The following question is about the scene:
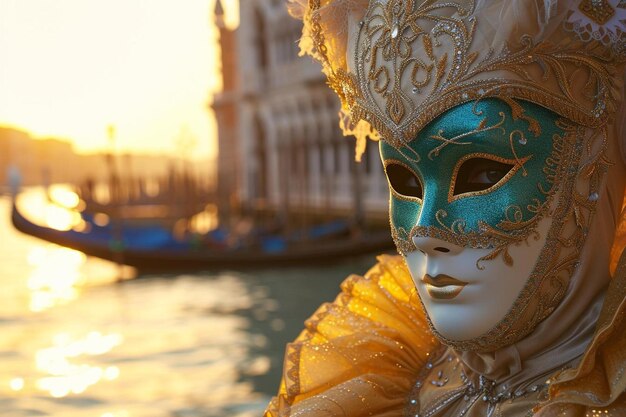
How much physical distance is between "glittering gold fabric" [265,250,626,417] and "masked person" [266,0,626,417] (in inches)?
1.8

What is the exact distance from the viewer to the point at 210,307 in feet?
23.0

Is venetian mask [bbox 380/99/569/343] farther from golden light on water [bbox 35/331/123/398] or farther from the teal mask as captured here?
golden light on water [bbox 35/331/123/398]

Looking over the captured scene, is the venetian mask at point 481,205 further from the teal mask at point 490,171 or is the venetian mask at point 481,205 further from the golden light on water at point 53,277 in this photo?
the golden light on water at point 53,277

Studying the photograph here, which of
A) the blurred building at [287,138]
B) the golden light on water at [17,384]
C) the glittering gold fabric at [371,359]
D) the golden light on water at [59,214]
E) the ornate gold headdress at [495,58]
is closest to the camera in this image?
the ornate gold headdress at [495,58]

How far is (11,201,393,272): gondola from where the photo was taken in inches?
341

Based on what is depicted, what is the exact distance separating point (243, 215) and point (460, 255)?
14.6 metres

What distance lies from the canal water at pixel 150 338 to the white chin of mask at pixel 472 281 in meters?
2.79

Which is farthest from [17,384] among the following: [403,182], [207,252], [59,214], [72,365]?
[59,214]

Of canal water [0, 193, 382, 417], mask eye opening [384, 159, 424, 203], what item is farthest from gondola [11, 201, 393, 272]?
mask eye opening [384, 159, 424, 203]

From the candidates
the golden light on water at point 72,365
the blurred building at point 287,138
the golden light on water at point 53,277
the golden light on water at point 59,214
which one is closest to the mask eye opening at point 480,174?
the golden light on water at point 72,365

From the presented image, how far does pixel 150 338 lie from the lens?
18.6 ft

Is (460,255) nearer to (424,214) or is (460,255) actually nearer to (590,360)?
(424,214)

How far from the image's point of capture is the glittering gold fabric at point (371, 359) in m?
0.99

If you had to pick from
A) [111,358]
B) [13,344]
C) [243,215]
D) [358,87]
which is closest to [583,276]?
[358,87]
